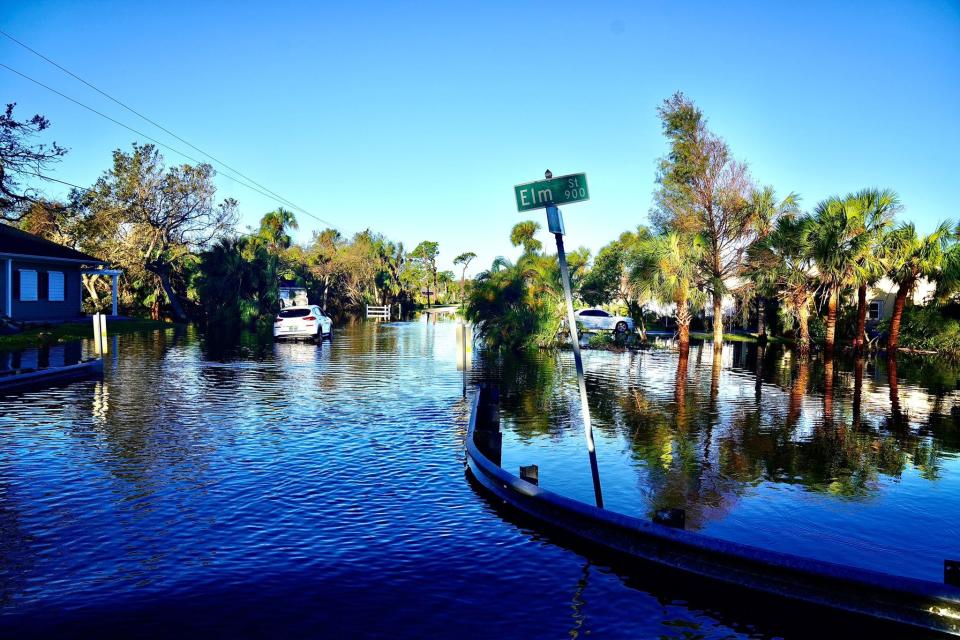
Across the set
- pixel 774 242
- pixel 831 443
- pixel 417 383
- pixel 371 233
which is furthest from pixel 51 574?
pixel 371 233

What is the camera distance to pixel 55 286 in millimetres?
42156

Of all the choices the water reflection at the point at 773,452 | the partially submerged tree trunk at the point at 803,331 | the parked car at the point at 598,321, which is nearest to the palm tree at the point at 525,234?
the parked car at the point at 598,321

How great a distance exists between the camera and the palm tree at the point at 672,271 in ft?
118

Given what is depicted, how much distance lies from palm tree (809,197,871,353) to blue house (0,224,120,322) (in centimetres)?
3733

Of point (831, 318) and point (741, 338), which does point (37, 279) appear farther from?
point (831, 318)

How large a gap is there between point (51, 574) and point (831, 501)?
8.71 metres

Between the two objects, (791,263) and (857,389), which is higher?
(791,263)

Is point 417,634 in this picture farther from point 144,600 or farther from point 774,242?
point 774,242

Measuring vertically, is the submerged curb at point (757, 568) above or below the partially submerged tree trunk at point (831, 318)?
below

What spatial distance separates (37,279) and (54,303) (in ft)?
6.81

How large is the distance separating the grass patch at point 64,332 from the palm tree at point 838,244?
33.5 meters

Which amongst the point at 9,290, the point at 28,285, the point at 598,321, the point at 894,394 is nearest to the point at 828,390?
the point at 894,394

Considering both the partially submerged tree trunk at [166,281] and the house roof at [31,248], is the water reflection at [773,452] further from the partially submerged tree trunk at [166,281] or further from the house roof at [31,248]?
the partially submerged tree trunk at [166,281]

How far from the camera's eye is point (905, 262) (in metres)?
35.4
